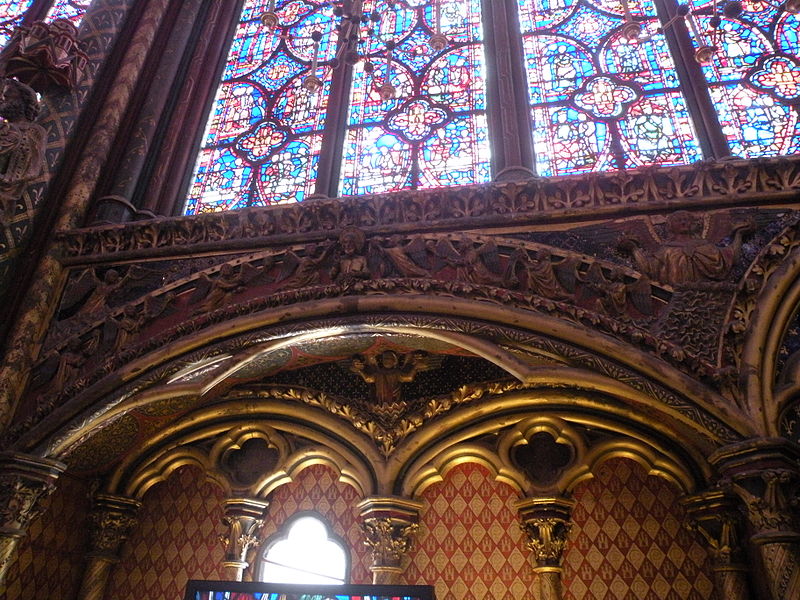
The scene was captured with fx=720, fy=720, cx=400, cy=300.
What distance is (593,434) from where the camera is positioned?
6250 mm

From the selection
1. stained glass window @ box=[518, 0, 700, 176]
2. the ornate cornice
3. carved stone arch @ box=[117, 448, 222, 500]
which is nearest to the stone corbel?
the ornate cornice

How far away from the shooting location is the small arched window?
6.57m

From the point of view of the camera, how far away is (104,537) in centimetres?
644

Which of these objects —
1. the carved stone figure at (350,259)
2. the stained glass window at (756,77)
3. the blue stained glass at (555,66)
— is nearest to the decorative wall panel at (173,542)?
the carved stone figure at (350,259)

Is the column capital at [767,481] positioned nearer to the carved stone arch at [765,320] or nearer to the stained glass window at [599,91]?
the carved stone arch at [765,320]

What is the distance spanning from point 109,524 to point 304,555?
1.78 meters

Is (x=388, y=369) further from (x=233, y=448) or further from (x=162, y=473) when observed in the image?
(x=162, y=473)

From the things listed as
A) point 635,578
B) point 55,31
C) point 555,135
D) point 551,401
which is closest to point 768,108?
point 555,135

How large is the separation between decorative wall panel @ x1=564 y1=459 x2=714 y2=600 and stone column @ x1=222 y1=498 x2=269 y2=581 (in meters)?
2.77

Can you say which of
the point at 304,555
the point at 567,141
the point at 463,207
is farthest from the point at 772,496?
the point at 304,555

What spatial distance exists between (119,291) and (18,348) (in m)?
0.85

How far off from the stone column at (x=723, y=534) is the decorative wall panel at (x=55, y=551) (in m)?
5.27

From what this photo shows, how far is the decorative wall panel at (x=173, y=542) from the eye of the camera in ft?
21.9

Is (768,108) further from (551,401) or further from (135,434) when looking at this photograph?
(135,434)
